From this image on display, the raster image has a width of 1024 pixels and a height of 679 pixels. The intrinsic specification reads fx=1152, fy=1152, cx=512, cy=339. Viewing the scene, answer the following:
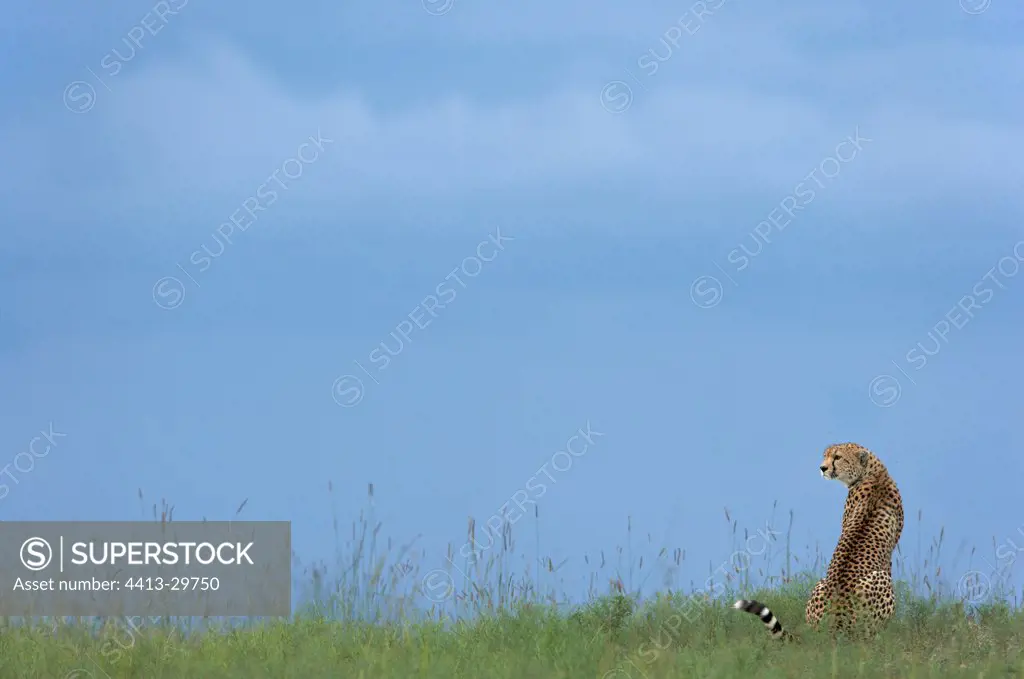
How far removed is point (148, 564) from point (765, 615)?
5.06 meters

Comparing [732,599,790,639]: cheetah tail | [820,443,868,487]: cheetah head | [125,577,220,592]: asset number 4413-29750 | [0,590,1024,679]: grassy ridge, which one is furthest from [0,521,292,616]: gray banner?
[820,443,868,487]: cheetah head

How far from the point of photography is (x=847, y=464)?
952 cm

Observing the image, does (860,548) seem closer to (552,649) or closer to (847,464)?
(847,464)

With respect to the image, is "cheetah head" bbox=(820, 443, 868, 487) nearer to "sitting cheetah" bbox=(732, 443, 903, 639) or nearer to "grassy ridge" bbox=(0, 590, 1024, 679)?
"sitting cheetah" bbox=(732, 443, 903, 639)

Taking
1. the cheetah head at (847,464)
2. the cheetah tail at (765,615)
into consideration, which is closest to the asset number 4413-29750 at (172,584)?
the cheetah tail at (765,615)

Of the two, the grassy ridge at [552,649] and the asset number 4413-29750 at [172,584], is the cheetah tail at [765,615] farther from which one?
the asset number 4413-29750 at [172,584]

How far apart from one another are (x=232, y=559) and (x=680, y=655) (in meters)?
3.95

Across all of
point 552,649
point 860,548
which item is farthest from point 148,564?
Answer: point 860,548

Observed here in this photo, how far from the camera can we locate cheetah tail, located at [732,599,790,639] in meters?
Answer: 8.77

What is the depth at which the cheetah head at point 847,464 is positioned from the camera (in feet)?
31.3

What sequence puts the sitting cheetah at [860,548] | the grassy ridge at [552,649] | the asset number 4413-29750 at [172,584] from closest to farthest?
the grassy ridge at [552,649], the sitting cheetah at [860,548], the asset number 4413-29750 at [172,584]

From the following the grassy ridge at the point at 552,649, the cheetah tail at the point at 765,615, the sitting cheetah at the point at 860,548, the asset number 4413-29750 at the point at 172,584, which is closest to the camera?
the grassy ridge at the point at 552,649

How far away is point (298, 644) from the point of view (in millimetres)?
8508

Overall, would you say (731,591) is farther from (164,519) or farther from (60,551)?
(60,551)
